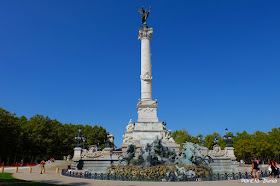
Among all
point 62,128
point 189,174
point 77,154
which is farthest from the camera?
point 62,128

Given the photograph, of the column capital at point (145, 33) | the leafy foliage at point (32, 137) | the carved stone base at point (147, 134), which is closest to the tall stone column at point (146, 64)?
the column capital at point (145, 33)

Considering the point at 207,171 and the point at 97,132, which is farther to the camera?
the point at 97,132

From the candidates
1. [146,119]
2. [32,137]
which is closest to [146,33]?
[146,119]

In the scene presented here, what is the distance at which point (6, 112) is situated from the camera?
130 feet

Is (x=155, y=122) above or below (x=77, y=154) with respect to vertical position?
above

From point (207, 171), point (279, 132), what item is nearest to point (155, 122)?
point (207, 171)

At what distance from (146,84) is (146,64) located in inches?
130

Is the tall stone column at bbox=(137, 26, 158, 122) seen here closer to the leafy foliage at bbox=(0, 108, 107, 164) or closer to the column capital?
the column capital

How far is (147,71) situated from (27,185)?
2593cm

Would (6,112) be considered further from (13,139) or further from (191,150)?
(191,150)

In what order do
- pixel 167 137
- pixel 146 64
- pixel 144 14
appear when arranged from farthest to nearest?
pixel 144 14 < pixel 146 64 < pixel 167 137

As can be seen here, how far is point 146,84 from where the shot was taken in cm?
3403

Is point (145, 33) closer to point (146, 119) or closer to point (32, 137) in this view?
point (146, 119)

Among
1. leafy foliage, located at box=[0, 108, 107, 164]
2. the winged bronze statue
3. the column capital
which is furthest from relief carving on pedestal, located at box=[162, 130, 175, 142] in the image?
leafy foliage, located at box=[0, 108, 107, 164]
